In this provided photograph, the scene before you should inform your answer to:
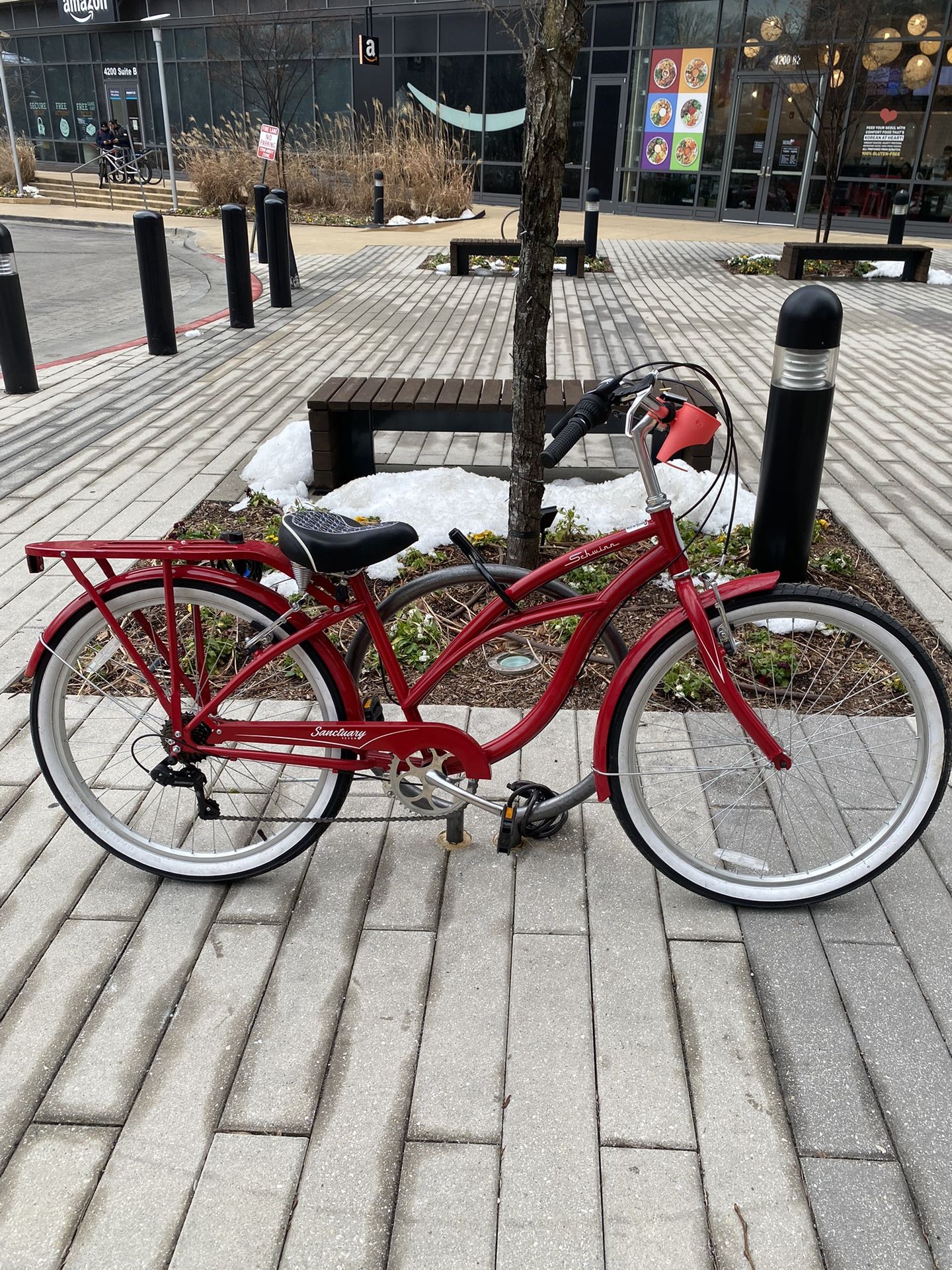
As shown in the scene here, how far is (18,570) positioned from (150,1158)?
10.6 feet

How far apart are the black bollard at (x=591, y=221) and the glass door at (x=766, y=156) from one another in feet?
24.5

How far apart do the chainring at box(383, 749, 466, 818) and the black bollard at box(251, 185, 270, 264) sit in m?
10.9

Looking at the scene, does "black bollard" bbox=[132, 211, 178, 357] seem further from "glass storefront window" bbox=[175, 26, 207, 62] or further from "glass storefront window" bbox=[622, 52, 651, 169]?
"glass storefront window" bbox=[175, 26, 207, 62]

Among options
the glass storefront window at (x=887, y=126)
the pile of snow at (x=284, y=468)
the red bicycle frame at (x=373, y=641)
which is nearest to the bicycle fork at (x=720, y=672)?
the red bicycle frame at (x=373, y=641)

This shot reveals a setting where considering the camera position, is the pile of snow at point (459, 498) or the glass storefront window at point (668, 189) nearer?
the pile of snow at point (459, 498)

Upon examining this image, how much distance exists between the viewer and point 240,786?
3025mm

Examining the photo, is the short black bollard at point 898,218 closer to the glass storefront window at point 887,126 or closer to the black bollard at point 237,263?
the glass storefront window at point 887,126

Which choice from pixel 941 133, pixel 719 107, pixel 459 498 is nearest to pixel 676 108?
pixel 719 107

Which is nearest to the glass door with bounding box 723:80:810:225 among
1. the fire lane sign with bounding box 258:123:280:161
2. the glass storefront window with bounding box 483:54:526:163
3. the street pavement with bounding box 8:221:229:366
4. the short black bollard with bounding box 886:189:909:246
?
the glass storefront window with bounding box 483:54:526:163

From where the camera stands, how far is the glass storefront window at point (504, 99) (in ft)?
73.8

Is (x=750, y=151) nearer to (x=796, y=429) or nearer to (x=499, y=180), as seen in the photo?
(x=499, y=180)

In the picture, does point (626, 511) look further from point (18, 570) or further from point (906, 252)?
point (906, 252)

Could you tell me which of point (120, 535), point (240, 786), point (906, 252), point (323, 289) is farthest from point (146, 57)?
point (240, 786)

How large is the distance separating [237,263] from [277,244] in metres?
1.46
